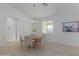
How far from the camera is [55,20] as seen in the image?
9.08 feet

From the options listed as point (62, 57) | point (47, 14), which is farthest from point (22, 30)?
point (62, 57)

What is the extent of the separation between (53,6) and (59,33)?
59 cm

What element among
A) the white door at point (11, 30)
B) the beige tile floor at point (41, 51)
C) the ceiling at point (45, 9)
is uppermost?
the ceiling at point (45, 9)

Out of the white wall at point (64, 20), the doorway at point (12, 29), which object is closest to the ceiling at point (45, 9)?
the white wall at point (64, 20)

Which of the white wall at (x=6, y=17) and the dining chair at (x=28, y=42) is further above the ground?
the white wall at (x=6, y=17)

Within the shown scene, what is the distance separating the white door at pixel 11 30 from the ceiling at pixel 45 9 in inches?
11.8

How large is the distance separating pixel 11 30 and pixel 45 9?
85 centimetres

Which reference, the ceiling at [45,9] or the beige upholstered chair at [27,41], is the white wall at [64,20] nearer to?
the ceiling at [45,9]

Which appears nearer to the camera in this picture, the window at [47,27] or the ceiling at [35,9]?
the ceiling at [35,9]

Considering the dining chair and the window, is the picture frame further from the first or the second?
the dining chair

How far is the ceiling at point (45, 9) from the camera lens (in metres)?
2.68

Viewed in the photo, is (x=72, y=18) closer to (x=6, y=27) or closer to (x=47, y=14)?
(x=47, y=14)

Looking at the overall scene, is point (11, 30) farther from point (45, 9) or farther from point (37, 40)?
point (45, 9)

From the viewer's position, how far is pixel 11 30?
109 inches
